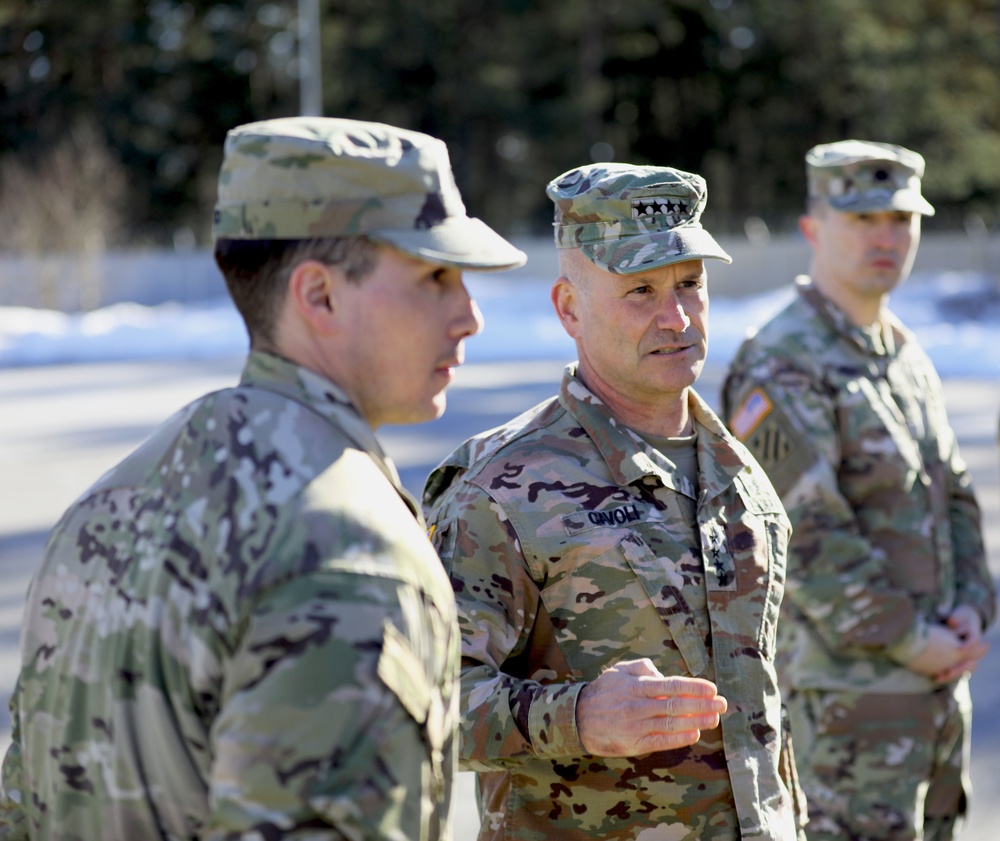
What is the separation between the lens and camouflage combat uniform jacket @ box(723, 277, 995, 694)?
3.83 metres

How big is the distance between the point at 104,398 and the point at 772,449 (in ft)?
40.2

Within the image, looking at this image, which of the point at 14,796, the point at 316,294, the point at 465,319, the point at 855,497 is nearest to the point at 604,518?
the point at 465,319

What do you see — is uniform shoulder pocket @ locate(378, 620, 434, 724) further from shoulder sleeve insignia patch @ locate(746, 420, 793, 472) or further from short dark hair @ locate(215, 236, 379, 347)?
shoulder sleeve insignia patch @ locate(746, 420, 793, 472)

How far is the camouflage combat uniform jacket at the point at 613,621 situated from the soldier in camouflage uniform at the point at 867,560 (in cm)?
126

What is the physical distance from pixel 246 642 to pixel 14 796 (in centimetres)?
50

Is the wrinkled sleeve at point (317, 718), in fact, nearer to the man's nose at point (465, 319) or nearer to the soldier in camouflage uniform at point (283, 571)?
the soldier in camouflage uniform at point (283, 571)

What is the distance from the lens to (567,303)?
2.89 metres

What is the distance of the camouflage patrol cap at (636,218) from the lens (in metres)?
2.67

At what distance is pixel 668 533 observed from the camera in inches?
102

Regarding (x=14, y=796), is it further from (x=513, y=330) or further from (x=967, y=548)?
(x=513, y=330)

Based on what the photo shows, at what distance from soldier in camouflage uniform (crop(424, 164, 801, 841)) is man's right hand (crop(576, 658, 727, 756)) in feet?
0.24

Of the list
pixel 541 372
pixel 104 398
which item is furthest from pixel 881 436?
pixel 541 372

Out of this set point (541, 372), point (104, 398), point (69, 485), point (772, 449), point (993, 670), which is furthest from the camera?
point (541, 372)

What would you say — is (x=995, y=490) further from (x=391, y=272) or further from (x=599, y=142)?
(x=599, y=142)
